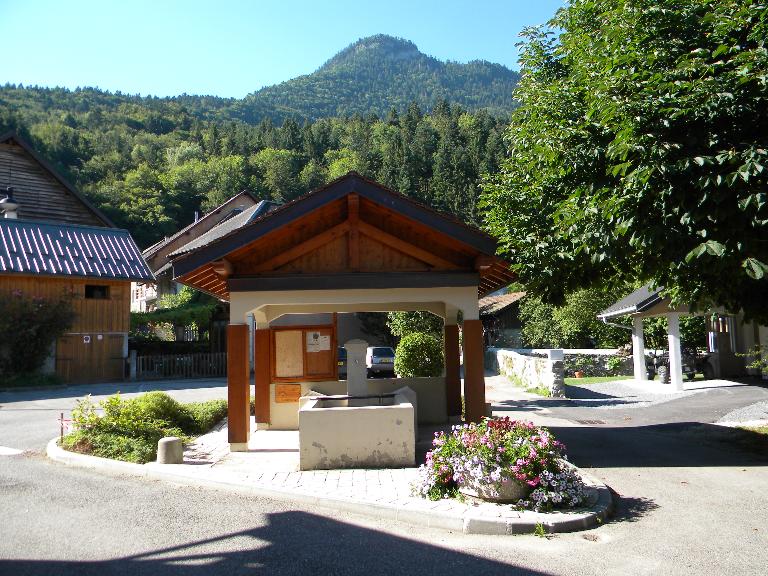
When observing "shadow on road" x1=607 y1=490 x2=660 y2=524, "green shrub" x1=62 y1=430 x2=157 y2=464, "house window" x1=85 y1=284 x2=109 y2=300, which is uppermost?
"house window" x1=85 y1=284 x2=109 y2=300

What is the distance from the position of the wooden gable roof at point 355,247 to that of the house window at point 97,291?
69.4 feet

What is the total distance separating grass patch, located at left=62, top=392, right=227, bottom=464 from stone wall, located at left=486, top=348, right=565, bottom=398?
1215 centimetres

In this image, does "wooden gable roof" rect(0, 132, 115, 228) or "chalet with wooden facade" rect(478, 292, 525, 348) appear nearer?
"wooden gable roof" rect(0, 132, 115, 228)

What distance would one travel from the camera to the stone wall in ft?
67.4

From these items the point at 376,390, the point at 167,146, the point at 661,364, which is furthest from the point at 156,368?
the point at 167,146

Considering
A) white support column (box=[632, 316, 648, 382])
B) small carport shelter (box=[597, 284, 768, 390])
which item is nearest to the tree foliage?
small carport shelter (box=[597, 284, 768, 390])

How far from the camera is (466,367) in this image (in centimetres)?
1020

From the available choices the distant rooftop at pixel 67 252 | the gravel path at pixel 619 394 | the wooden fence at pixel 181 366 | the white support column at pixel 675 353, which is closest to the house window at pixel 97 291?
the distant rooftop at pixel 67 252

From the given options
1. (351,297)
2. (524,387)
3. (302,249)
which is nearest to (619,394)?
(524,387)

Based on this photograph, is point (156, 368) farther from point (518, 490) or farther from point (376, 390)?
point (518, 490)

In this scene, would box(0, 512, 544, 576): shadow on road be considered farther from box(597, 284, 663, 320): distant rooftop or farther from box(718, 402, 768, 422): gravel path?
box(597, 284, 663, 320): distant rooftop

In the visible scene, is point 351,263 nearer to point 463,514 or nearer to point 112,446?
point 463,514

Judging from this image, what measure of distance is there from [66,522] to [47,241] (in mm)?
25398

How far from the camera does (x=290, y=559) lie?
5.53 m
